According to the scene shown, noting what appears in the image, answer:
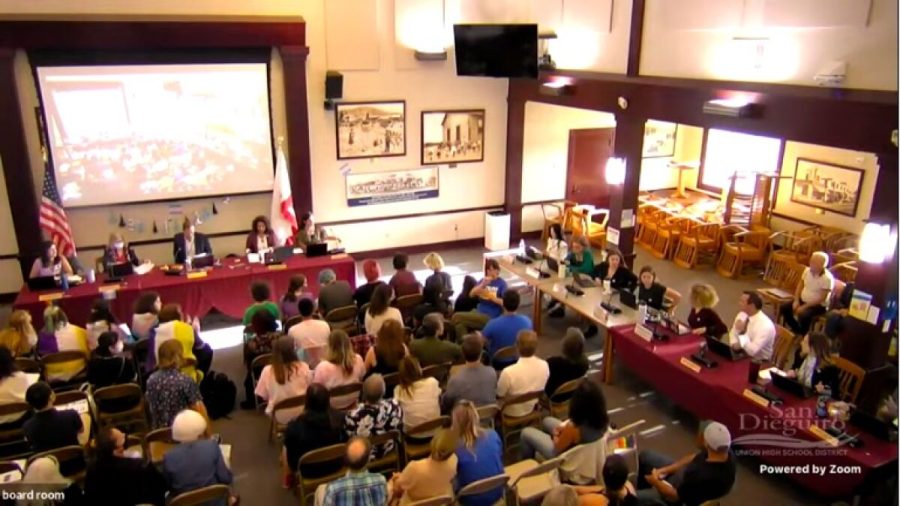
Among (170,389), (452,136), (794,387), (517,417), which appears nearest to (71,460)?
(170,389)

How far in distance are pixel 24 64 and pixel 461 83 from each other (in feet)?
20.5

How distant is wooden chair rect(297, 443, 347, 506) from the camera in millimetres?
4516

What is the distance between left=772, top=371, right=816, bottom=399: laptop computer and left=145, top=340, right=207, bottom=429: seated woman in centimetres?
479

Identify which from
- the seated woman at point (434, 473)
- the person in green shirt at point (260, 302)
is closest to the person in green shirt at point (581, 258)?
the person in green shirt at point (260, 302)

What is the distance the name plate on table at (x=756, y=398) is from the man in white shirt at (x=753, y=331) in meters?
0.73

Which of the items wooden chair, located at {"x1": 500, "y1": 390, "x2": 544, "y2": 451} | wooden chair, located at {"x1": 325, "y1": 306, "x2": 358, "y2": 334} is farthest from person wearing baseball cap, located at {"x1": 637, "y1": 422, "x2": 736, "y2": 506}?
wooden chair, located at {"x1": 325, "y1": 306, "x2": 358, "y2": 334}

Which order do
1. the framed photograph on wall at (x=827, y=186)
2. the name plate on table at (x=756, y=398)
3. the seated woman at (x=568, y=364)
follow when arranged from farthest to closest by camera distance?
1. the framed photograph on wall at (x=827, y=186)
2. the seated woman at (x=568, y=364)
3. the name plate on table at (x=756, y=398)

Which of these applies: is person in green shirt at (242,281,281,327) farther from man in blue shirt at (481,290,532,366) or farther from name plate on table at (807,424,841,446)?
name plate on table at (807,424,841,446)

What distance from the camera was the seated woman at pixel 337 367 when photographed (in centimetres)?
543

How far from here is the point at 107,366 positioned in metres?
5.63

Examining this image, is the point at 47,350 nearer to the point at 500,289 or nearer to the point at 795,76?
the point at 500,289

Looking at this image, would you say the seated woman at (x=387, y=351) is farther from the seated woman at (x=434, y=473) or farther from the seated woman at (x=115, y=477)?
the seated woman at (x=115, y=477)

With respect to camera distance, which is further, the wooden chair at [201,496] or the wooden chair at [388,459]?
the wooden chair at [388,459]

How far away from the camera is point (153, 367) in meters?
6.23
